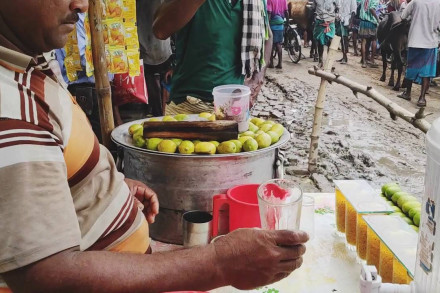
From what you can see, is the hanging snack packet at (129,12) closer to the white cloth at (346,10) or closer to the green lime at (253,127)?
the green lime at (253,127)

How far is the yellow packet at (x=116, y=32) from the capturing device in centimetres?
353

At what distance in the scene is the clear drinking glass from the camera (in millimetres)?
1494

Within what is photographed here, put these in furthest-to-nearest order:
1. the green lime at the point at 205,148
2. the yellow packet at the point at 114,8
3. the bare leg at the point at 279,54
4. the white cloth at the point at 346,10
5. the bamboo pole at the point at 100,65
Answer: the white cloth at the point at 346,10
the bare leg at the point at 279,54
the yellow packet at the point at 114,8
the bamboo pole at the point at 100,65
the green lime at the point at 205,148

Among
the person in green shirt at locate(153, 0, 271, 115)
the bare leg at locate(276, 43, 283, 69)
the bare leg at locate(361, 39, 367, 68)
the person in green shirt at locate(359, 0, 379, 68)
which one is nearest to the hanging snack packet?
the person in green shirt at locate(153, 0, 271, 115)

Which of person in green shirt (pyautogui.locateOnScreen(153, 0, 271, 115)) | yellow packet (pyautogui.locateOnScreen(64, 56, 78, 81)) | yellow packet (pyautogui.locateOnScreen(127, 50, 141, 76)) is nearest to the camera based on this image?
person in green shirt (pyautogui.locateOnScreen(153, 0, 271, 115))

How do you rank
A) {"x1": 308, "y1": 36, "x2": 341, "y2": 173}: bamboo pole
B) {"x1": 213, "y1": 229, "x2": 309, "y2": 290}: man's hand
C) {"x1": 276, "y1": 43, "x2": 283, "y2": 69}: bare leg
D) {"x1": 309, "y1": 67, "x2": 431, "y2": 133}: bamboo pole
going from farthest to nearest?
{"x1": 276, "y1": 43, "x2": 283, "y2": 69}: bare leg, {"x1": 308, "y1": 36, "x2": 341, "y2": 173}: bamboo pole, {"x1": 309, "y1": 67, "x2": 431, "y2": 133}: bamboo pole, {"x1": 213, "y1": 229, "x2": 309, "y2": 290}: man's hand

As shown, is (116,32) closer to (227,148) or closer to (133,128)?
(133,128)

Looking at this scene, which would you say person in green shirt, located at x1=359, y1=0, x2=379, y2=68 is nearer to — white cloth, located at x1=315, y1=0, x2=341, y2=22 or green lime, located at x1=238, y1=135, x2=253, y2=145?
white cloth, located at x1=315, y1=0, x2=341, y2=22

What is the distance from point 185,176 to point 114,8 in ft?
6.73

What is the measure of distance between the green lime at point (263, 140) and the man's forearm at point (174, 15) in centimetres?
105

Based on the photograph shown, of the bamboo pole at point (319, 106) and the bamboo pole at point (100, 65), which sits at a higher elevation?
the bamboo pole at point (100, 65)

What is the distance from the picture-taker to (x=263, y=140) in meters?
2.15

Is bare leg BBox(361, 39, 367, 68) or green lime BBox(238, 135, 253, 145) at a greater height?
green lime BBox(238, 135, 253, 145)

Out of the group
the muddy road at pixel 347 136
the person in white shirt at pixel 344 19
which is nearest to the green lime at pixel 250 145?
the muddy road at pixel 347 136
